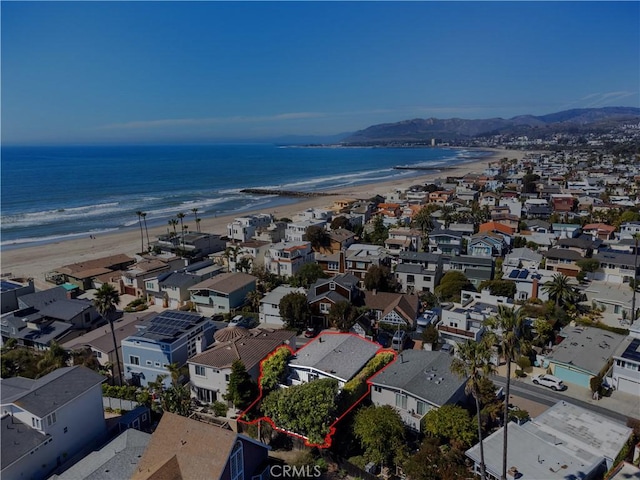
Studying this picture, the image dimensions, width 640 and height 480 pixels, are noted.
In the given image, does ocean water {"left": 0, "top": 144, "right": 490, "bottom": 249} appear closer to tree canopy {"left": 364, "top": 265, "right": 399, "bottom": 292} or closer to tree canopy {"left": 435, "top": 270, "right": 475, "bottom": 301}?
tree canopy {"left": 364, "top": 265, "right": 399, "bottom": 292}

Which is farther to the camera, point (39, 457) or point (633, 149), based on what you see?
point (633, 149)

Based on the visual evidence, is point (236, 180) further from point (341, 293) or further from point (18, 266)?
point (341, 293)

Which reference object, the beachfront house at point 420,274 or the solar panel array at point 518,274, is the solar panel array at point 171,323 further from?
the solar panel array at point 518,274

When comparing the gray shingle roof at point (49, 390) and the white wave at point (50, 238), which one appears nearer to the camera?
the gray shingle roof at point (49, 390)

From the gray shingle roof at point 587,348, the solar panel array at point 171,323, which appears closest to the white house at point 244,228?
the solar panel array at point 171,323

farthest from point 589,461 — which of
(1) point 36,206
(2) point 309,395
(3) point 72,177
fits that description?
(3) point 72,177

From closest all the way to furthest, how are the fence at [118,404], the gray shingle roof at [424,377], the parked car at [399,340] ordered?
the gray shingle roof at [424,377] → the fence at [118,404] → the parked car at [399,340]

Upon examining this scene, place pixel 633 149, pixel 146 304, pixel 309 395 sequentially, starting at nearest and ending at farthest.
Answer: pixel 309 395, pixel 146 304, pixel 633 149
